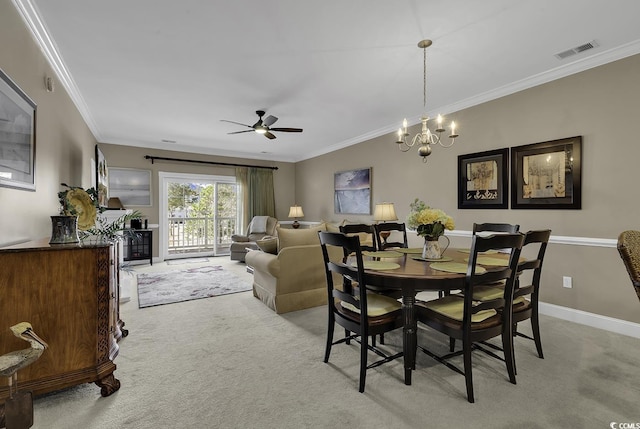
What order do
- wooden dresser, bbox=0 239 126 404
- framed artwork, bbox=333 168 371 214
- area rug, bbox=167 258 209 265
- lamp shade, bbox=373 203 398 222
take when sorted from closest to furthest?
wooden dresser, bbox=0 239 126 404 → lamp shade, bbox=373 203 398 222 → framed artwork, bbox=333 168 371 214 → area rug, bbox=167 258 209 265

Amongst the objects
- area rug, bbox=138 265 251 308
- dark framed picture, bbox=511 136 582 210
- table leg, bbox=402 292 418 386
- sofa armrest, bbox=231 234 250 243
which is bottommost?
area rug, bbox=138 265 251 308

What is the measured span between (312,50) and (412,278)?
7.49ft

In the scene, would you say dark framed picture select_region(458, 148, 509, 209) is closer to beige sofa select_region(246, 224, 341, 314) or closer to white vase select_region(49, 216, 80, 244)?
beige sofa select_region(246, 224, 341, 314)

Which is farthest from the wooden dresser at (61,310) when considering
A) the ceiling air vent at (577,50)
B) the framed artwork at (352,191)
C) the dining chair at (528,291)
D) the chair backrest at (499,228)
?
the framed artwork at (352,191)

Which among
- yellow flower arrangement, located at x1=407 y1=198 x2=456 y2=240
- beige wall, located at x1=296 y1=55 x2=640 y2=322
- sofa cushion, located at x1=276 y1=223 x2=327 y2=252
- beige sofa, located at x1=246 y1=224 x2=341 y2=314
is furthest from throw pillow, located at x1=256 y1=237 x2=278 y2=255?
beige wall, located at x1=296 y1=55 x2=640 y2=322

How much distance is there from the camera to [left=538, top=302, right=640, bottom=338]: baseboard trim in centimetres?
278

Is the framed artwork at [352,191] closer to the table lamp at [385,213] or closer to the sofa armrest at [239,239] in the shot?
the table lamp at [385,213]

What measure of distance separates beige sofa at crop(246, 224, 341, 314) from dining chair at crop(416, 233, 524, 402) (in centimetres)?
161

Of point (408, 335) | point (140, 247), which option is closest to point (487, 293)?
point (408, 335)

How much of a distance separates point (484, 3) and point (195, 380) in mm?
3367

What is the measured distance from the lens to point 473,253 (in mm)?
1773

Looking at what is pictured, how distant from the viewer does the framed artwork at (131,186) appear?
6.42 metres

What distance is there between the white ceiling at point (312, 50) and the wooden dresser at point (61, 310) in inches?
72.3

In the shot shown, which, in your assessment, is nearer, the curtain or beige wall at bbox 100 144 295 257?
beige wall at bbox 100 144 295 257
